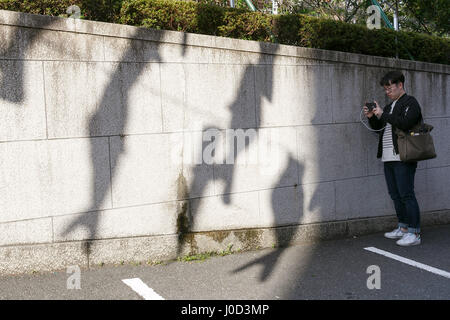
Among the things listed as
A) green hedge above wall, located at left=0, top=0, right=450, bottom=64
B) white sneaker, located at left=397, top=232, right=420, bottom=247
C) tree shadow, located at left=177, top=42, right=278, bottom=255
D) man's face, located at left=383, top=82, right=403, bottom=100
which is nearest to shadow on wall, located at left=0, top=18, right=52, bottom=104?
green hedge above wall, located at left=0, top=0, right=450, bottom=64

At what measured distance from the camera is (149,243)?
523 cm

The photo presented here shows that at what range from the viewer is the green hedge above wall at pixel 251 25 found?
5.48 m

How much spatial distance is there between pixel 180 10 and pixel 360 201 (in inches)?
133

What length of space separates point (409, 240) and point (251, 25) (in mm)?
3344

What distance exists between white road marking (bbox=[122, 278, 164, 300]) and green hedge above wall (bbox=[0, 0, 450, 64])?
115 inches

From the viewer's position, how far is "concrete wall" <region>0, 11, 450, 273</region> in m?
4.71

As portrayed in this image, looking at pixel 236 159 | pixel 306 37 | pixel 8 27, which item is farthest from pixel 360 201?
pixel 8 27

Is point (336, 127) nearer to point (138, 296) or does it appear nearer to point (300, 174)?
point (300, 174)

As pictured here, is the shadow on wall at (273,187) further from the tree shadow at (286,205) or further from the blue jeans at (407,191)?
the blue jeans at (407,191)

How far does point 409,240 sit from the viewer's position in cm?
580

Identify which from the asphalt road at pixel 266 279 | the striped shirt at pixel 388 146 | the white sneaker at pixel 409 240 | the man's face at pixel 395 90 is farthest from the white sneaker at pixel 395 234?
Result: the man's face at pixel 395 90

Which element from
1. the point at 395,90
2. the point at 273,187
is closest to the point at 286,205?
the point at 273,187

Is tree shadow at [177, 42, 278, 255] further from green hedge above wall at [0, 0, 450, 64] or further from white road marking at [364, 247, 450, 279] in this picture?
white road marking at [364, 247, 450, 279]
